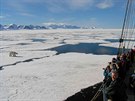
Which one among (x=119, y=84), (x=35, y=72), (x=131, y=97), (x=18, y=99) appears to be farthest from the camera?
(x=35, y=72)

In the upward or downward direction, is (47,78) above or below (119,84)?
below

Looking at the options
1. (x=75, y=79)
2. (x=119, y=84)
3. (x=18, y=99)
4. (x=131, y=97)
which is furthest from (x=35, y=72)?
(x=119, y=84)

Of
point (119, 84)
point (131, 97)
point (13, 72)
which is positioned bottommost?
point (13, 72)

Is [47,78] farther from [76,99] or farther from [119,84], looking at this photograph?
[119,84]

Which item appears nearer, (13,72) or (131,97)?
(131,97)

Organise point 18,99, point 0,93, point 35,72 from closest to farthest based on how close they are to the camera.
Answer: point 18,99
point 0,93
point 35,72

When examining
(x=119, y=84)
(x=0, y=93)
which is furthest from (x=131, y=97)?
(x=0, y=93)

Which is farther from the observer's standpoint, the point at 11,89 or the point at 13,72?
the point at 13,72

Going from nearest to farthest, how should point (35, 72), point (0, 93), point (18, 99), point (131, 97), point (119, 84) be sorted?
point (119, 84)
point (131, 97)
point (18, 99)
point (0, 93)
point (35, 72)

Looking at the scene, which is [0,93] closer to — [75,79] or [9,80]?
[9,80]
